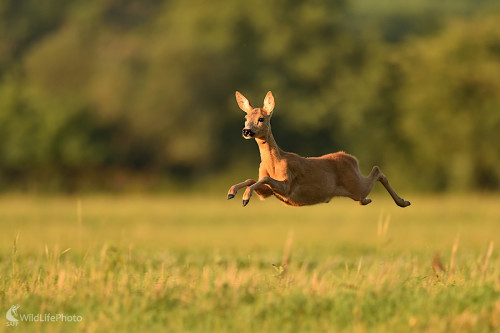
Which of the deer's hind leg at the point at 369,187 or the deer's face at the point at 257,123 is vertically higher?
the deer's face at the point at 257,123

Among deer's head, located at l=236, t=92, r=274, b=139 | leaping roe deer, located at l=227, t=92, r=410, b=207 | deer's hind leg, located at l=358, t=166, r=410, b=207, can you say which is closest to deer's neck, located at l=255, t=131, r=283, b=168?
leaping roe deer, located at l=227, t=92, r=410, b=207

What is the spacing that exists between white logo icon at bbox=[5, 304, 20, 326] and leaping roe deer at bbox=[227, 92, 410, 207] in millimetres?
3257

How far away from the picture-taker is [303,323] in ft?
33.6

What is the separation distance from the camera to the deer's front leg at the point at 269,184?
9.17 meters

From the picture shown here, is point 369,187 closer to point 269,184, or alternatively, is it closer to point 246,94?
point 269,184

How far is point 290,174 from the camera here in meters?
9.61

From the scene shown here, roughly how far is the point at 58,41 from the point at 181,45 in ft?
25.0

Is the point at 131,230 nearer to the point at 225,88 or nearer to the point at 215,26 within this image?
the point at 225,88

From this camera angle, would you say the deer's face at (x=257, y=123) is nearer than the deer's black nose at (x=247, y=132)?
No

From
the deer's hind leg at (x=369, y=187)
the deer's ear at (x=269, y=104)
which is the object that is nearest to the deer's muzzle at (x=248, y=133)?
the deer's ear at (x=269, y=104)

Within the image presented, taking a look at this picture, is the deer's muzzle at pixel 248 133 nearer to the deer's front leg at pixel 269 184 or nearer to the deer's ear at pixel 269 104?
the deer's ear at pixel 269 104

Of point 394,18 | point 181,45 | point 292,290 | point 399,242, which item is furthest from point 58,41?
point 394,18

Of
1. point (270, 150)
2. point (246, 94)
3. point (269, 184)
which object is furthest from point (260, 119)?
point (246, 94)

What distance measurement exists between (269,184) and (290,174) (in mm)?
376
